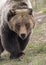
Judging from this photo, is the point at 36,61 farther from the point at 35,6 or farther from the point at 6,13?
the point at 35,6

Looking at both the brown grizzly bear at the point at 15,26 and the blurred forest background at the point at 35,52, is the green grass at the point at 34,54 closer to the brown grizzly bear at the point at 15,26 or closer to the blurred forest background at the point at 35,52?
the blurred forest background at the point at 35,52

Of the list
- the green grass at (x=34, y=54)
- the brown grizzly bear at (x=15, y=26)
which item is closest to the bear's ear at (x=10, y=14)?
the brown grizzly bear at (x=15, y=26)

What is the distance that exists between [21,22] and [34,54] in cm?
112

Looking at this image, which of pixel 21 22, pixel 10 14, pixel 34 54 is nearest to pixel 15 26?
pixel 21 22

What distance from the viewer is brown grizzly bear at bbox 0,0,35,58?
20.2 ft

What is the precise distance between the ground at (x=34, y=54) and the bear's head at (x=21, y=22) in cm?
56

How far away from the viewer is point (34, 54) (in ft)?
22.9

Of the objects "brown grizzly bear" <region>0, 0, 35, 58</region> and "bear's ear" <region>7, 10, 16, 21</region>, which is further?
"bear's ear" <region>7, 10, 16, 21</region>

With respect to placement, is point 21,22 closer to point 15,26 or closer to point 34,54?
point 15,26

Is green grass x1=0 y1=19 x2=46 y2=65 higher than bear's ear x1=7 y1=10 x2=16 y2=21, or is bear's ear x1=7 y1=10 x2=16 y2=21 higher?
bear's ear x1=7 y1=10 x2=16 y2=21

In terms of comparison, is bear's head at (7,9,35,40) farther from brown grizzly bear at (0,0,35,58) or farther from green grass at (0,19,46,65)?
green grass at (0,19,46,65)

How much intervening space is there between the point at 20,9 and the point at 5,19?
364 mm

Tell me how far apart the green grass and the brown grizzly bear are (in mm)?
217

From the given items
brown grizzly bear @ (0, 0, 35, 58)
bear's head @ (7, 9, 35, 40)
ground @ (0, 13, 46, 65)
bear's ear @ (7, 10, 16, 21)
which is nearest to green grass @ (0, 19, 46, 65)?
ground @ (0, 13, 46, 65)
